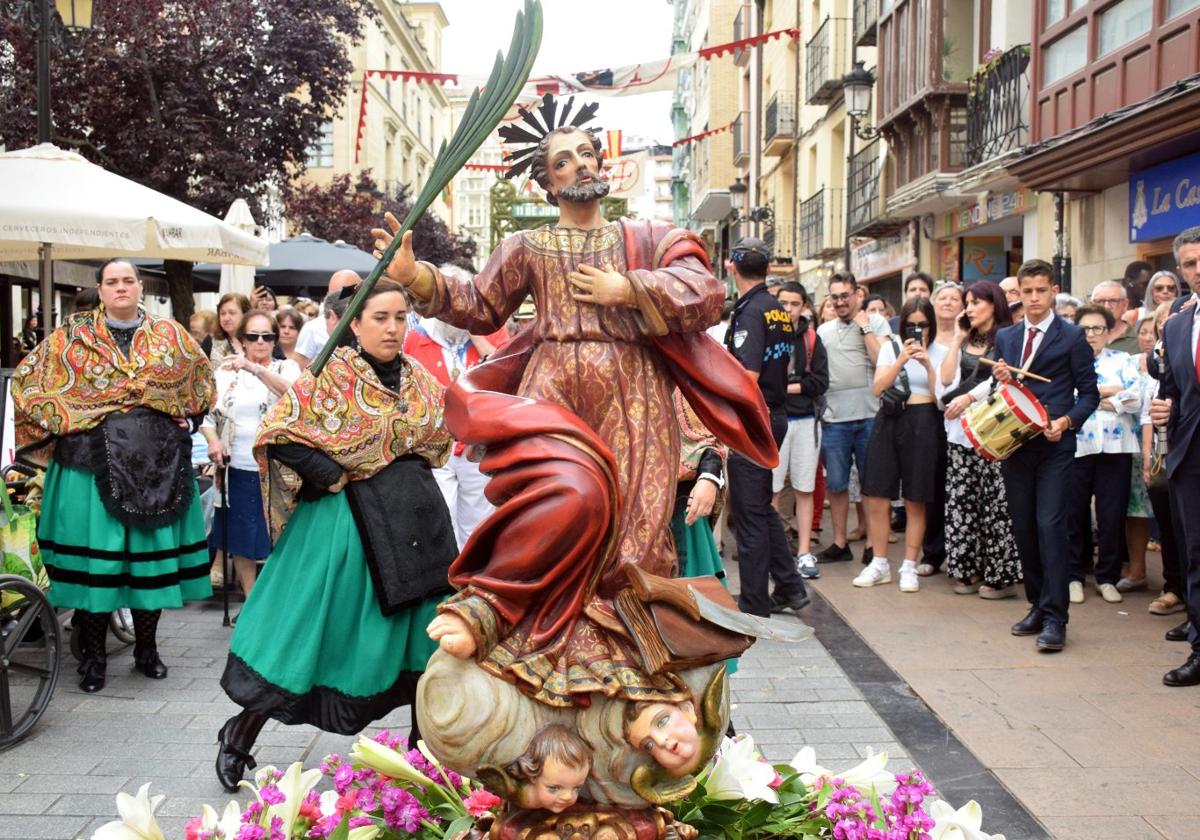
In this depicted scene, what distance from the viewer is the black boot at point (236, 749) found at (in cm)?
434

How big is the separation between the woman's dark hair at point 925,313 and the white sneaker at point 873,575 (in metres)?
1.57

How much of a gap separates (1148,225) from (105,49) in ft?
38.9

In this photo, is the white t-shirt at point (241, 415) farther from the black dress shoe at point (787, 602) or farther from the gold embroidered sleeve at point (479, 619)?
the gold embroidered sleeve at point (479, 619)

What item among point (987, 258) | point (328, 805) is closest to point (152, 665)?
point (328, 805)

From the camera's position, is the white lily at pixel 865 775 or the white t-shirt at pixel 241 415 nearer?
the white lily at pixel 865 775

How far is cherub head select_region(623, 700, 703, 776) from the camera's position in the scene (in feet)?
8.14

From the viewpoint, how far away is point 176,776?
15.0 feet

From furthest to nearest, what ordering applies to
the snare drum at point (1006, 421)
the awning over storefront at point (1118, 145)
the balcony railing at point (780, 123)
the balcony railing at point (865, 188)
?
the balcony railing at point (780, 123) < the balcony railing at point (865, 188) < the awning over storefront at point (1118, 145) < the snare drum at point (1006, 421)

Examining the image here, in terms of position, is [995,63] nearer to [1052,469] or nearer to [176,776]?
[1052,469]

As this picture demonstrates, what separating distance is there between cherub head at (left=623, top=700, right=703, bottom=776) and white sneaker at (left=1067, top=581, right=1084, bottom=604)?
18.6ft

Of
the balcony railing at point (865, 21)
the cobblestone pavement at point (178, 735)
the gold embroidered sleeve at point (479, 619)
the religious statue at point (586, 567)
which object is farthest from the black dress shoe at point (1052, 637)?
the balcony railing at point (865, 21)

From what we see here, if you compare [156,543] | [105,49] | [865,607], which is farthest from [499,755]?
[105,49]

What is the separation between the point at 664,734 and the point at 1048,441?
4419mm

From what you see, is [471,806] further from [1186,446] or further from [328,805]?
[1186,446]
